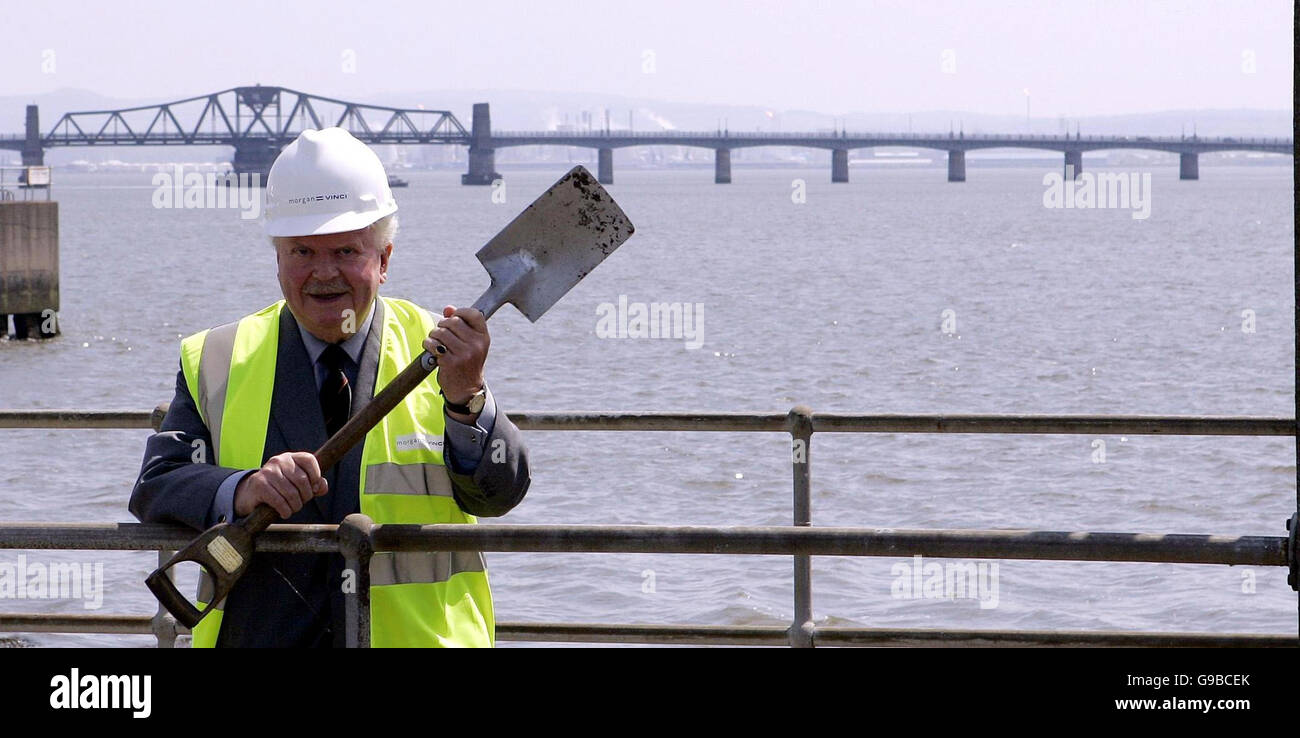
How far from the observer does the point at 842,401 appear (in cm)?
2847

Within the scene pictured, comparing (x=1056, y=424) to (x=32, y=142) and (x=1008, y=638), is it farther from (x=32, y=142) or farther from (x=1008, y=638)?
(x=32, y=142)

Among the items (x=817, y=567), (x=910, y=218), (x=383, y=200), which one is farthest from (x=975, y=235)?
(x=383, y=200)

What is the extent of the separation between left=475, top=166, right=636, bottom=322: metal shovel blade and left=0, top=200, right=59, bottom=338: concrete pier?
3639cm

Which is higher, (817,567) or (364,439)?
(364,439)

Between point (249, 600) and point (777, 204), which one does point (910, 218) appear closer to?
point (777, 204)

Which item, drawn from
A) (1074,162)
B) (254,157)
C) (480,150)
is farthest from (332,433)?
(254,157)

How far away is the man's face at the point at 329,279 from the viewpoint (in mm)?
3459

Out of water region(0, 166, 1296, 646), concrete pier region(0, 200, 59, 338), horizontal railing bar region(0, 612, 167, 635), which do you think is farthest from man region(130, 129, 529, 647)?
concrete pier region(0, 200, 59, 338)

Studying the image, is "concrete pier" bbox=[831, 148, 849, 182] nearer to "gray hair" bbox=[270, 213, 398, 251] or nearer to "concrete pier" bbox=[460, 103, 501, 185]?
"concrete pier" bbox=[460, 103, 501, 185]
